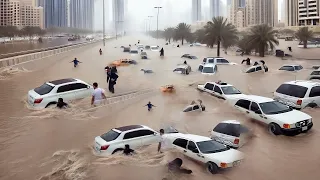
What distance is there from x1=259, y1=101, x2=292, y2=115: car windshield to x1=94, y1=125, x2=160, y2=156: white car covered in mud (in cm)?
389

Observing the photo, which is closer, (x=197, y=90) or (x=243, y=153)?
(x=243, y=153)

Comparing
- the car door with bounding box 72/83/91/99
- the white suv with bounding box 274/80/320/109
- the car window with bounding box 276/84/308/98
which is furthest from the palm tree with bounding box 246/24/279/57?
the car door with bounding box 72/83/91/99

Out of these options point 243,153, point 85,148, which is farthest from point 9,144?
point 243,153

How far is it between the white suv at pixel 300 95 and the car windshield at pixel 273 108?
2.26m

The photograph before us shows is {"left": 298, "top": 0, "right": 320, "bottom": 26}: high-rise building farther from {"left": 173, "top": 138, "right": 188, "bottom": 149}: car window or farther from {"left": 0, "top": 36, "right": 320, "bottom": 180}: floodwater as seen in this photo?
{"left": 173, "top": 138, "right": 188, "bottom": 149}: car window

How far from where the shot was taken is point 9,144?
35.6 ft

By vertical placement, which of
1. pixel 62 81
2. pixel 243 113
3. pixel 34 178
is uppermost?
pixel 62 81

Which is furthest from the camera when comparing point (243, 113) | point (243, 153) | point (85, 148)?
point (243, 113)

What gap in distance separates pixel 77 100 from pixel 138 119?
322 centimetres

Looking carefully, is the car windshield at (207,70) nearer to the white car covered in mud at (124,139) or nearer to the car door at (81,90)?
the car door at (81,90)

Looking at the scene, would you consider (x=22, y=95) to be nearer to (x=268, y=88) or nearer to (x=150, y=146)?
(x=150, y=146)

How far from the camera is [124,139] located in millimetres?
9688

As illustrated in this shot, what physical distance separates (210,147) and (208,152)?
0.24 m

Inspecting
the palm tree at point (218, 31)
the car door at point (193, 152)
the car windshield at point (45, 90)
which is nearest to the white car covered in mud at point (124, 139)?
the car door at point (193, 152)
